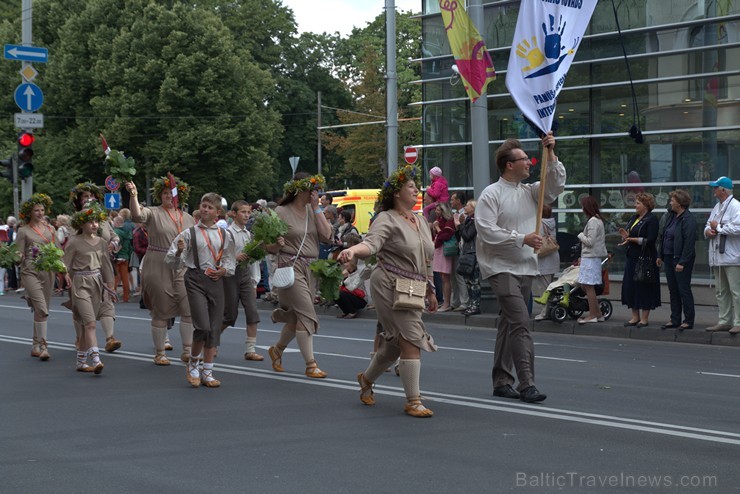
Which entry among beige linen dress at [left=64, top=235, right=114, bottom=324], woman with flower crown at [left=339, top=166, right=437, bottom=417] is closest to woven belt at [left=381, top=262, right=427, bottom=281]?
woman with flower crown at [left=339, top=166, right=437, bottom=417]

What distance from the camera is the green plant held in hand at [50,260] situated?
1274cm

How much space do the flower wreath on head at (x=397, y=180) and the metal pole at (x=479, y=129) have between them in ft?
30.2

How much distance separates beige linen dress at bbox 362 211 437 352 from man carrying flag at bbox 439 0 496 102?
9.07 meters

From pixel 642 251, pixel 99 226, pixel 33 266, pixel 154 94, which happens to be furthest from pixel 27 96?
pixel 154 94

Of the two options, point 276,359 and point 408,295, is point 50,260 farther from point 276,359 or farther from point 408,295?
point 408,295

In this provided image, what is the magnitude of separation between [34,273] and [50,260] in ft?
2.29

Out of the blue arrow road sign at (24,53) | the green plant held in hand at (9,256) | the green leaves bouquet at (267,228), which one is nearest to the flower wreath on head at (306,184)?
the green leaves bouquet at (267,228)

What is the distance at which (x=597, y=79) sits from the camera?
21.9 m

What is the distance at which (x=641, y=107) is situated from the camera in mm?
21203

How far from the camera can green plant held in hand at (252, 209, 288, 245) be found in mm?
10672

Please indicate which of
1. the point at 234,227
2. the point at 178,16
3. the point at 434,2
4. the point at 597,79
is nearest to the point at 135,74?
the point at 178,16

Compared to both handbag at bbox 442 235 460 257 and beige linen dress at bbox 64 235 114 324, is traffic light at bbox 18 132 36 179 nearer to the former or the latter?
handbag at bbox 442 235 460 257

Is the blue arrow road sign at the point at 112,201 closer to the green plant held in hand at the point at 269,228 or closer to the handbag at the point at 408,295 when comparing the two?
the green plant held in hand at the point at 269,228

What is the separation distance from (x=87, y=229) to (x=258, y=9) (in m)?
53.4
